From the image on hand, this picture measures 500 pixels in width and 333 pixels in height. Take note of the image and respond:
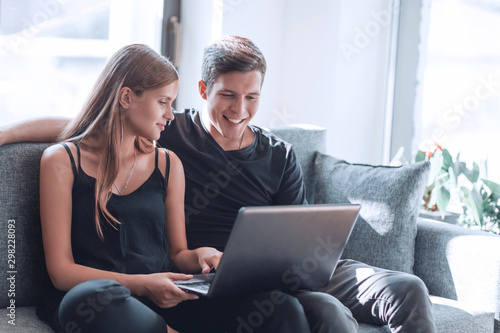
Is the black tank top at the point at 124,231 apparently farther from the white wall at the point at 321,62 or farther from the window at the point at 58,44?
the white wall at the point at 321,62

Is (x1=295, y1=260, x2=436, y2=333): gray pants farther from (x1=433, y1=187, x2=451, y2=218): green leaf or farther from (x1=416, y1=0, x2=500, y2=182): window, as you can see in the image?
(x1=416, y1=0, x2=500, y2=182): window

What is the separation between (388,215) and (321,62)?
44.9 inches

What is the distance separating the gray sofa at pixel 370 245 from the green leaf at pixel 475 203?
279 mm

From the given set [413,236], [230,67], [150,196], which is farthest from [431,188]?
[150,196]

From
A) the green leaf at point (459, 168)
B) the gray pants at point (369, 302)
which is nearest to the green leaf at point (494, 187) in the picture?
the green leaf at point (459, 168)

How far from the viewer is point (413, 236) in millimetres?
2123

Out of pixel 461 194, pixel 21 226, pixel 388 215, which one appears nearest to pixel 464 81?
pixel 461 194

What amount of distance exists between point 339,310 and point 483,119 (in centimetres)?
170

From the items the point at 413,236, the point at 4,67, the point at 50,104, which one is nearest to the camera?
the point at 413,236

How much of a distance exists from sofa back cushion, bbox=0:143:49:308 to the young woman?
108 millimetres

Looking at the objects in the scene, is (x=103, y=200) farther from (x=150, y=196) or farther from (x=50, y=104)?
(x=50, y=104)

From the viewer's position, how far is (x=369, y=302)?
1.73m

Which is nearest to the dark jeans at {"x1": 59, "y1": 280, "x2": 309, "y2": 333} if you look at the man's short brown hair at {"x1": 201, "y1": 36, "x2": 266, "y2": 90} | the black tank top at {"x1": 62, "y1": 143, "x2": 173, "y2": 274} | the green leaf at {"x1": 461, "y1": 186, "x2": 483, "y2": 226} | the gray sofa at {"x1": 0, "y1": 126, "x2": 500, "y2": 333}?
the black tank top at {"x1": 62, "y1": 143, "x2": 173, "y2": 274}

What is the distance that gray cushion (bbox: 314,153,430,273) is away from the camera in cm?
209
